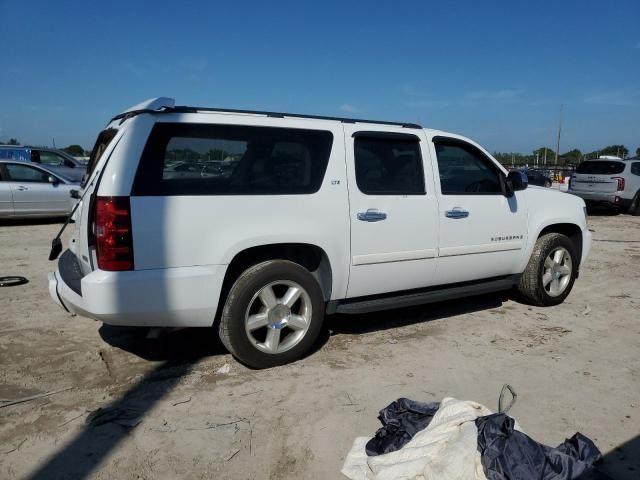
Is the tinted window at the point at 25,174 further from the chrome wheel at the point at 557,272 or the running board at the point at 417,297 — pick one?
the chrome wheel at the point at 557,272

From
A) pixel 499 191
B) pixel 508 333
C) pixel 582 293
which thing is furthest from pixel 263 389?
pixel 582 293

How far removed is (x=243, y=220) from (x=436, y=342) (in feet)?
6.75

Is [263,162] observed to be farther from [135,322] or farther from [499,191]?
[499,191]

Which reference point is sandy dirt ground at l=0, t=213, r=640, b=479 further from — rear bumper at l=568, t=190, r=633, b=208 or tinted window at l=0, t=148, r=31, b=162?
rear bumper at l=568, t=190, r=633, b=208

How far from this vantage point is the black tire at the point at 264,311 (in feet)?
11.9

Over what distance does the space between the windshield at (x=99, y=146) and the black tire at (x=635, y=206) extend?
14.9 metres

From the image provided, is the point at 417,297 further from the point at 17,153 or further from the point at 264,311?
the point at 17,153

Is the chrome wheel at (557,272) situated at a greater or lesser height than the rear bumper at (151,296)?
lesser

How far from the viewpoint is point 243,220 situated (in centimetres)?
357

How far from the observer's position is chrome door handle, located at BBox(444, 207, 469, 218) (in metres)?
4.56

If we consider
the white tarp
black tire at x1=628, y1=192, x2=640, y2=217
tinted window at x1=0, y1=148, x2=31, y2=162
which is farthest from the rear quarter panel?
tinted window at x1=0, y1=148, x2=31, y2=162

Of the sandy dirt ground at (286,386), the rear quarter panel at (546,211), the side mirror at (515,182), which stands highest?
the side mirror at (515,182)

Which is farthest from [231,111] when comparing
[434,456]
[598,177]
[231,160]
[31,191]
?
[598,177]

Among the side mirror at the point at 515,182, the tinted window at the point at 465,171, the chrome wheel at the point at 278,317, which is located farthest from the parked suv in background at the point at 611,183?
the chrome wheel at the point at 278,317
